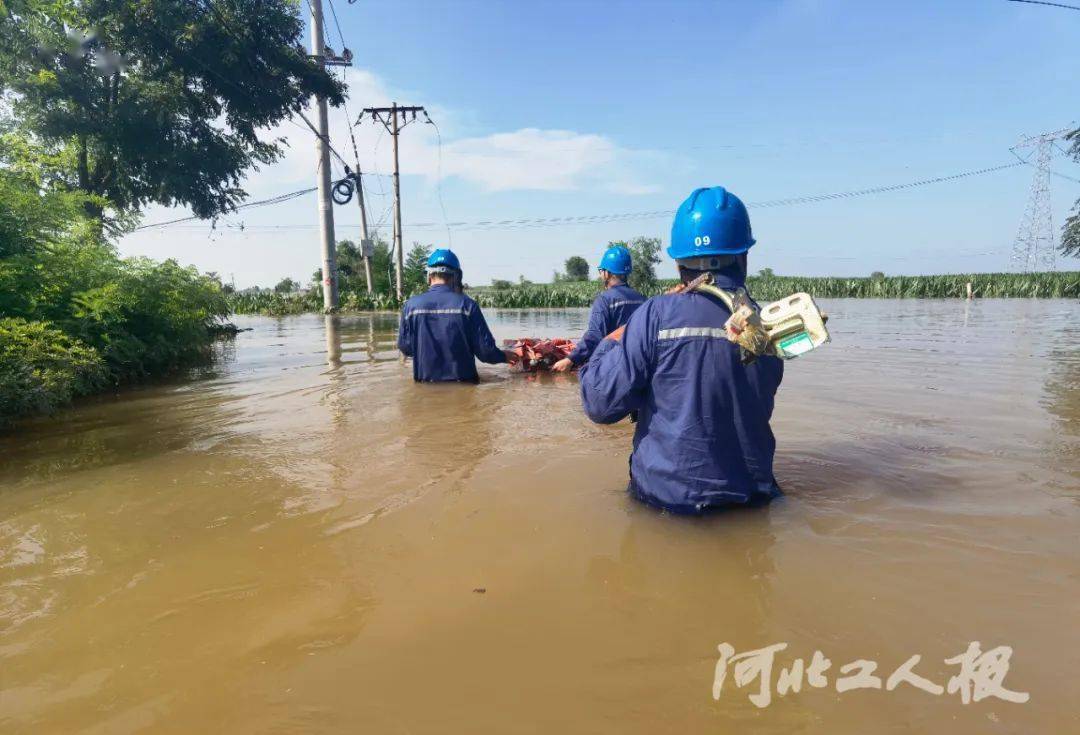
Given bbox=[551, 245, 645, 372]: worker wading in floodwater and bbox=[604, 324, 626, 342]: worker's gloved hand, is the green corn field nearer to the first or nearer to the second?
bbox=[551, 245, 645, 372]: worker wading in floodwater

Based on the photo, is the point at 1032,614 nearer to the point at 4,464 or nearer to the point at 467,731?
the point at 467,731

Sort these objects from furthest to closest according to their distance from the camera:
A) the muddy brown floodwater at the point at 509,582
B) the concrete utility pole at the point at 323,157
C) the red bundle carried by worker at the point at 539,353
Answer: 1. the concrete utility pole at the point at 323,157
2. the red bundle carried by worker at the point at 539,353
3. the muddy brown floodwater at the point at 509,582

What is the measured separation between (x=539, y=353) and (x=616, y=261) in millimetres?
1631

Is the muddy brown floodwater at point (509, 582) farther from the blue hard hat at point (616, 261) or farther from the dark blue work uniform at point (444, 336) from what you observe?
the blue hard hat at point (616, 261)

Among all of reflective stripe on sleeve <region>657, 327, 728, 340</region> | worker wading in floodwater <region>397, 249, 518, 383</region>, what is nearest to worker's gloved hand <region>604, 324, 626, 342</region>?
reflective stripe on sleeve <region>657, 327, 728, 340</region>

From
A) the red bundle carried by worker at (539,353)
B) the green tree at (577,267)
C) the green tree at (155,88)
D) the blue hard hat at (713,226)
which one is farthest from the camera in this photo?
the green tree at (577,267)

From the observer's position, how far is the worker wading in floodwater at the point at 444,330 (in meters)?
6.54

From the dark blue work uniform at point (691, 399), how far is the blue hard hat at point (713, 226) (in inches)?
6.3

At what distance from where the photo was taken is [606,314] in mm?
6594

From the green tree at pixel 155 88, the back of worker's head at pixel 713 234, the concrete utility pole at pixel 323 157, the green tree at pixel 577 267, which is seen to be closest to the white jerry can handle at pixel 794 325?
the back of worker's head at pixel 713 234

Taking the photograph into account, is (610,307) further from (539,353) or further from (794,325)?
(794,325)

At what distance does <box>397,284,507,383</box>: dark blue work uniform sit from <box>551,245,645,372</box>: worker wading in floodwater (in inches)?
36.9

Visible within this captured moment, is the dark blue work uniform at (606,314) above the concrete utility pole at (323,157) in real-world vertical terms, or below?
below

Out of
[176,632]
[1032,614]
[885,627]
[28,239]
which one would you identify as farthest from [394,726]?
[28,239]
